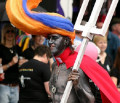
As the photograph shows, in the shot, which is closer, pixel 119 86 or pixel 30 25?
pixel 30 25

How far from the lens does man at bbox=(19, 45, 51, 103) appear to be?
28.5 feet

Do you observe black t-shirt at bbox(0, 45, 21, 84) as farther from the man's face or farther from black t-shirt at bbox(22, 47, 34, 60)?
the man's face

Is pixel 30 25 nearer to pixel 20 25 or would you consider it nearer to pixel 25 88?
pixel 20 25

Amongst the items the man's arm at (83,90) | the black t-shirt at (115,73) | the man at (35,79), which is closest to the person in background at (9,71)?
the man at (35,79)

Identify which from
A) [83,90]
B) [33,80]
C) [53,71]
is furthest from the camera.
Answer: [33,80]

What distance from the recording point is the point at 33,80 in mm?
8680

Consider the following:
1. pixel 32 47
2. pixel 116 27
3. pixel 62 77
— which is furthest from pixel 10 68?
pixel 116 27

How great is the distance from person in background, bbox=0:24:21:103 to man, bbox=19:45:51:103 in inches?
22.6

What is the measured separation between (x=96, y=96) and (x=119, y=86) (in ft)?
10.3

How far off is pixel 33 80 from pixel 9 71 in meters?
1.01

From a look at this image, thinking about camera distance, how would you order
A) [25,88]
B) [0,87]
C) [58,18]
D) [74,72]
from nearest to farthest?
[74,72]
[58,18]
[25,88]
[0,87]

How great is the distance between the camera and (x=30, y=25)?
5.95 metres

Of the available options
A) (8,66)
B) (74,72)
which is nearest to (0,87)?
(8,66)

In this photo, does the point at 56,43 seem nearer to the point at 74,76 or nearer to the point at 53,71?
the point at 53,71
